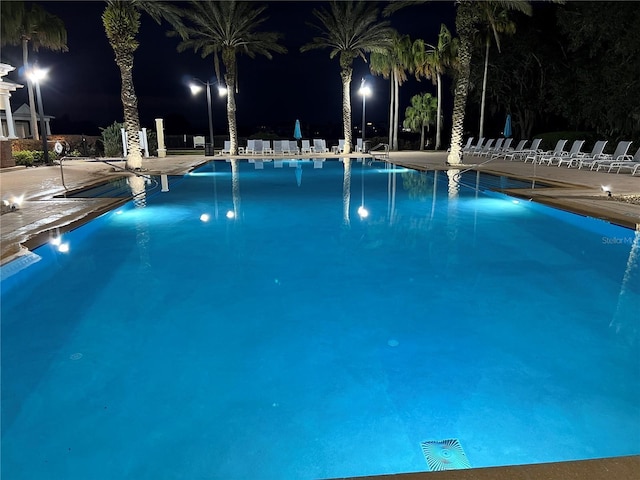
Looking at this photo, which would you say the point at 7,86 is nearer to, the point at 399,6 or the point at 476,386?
the point at 399,6

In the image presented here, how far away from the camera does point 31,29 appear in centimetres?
2645

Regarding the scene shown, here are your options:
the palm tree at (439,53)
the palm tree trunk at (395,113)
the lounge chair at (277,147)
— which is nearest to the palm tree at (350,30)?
the palm tree at (439,53)

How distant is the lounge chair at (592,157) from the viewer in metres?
15.6

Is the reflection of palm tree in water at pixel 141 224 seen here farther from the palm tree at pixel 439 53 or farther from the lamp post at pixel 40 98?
the palm tree at pixel 439 53

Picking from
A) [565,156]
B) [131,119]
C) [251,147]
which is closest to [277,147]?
[251,147]

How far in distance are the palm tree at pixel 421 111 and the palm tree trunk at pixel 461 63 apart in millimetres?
13513

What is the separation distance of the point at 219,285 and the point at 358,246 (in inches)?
94.2

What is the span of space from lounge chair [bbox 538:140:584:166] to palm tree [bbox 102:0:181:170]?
14894 mm

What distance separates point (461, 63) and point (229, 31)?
12.3 m

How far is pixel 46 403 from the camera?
3287mm

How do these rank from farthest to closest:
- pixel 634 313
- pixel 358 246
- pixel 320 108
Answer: pixel 320 108, pixel 358 246, pixel 634 313

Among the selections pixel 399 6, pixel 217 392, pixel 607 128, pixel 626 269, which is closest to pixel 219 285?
pixel 217 392

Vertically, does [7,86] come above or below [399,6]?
below

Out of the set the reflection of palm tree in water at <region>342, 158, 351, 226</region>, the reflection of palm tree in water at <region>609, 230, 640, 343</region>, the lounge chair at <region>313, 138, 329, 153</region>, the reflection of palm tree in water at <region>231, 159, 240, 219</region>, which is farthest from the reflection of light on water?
the reflection of palm tree in water at <region>609, 230, 640, 343</region>
